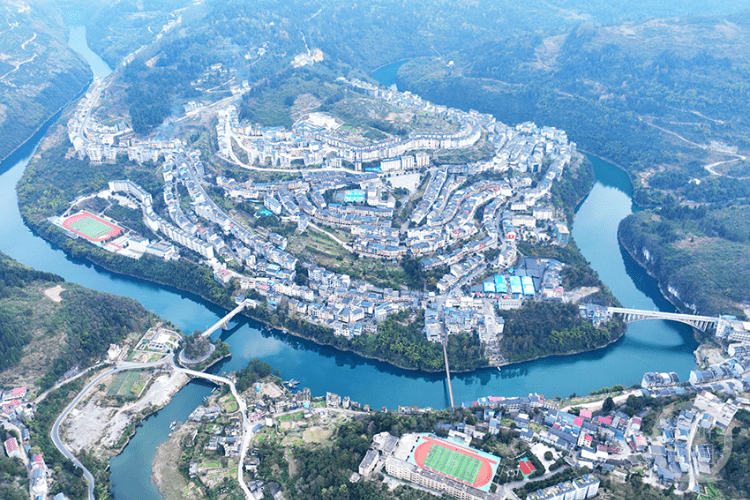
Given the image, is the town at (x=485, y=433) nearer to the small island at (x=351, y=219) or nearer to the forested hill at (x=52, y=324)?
the forested hill at (x=52, y=324)

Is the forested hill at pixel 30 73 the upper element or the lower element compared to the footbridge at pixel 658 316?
upper

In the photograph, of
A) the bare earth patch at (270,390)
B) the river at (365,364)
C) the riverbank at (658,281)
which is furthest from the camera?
the riverbank at (658,281)

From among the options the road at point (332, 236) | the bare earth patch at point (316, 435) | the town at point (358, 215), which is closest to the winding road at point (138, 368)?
the bare earth patch at point (316, 435)

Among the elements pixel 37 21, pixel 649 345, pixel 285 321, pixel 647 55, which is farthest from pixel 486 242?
pixel 37 21

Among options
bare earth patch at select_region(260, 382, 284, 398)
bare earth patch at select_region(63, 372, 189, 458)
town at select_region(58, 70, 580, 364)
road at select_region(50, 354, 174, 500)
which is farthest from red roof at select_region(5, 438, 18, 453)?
town at select_region(58, 70, 580, 364)

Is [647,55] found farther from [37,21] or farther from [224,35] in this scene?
[37,21]

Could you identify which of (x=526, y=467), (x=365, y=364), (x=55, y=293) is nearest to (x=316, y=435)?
(x=365, y=364)

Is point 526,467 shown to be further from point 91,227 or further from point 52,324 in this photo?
point 91,227
